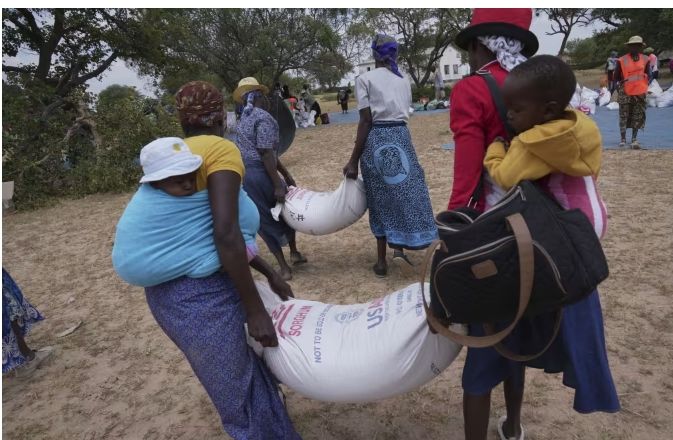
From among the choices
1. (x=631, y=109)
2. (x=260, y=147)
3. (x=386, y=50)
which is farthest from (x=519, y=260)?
(x=631, y=109)

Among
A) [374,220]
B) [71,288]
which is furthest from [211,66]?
[374,220]

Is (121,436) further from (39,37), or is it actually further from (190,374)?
(39,37)

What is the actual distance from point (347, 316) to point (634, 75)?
6.56 meters

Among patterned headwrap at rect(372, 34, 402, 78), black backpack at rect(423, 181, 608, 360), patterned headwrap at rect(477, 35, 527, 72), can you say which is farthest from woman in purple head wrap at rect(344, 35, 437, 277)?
black backpack at rect(423, 181, 608, 360)

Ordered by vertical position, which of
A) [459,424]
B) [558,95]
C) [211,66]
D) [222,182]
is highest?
[211,66]

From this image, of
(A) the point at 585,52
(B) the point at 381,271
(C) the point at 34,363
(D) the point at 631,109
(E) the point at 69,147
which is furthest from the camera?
(A) the point at 585,52

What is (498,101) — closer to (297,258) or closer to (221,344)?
(221,344)

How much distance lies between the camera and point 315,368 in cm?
154

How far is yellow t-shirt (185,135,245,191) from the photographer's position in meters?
1.44

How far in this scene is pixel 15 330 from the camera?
2873 mm

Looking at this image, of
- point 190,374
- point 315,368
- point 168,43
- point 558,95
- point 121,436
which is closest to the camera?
point 558,95

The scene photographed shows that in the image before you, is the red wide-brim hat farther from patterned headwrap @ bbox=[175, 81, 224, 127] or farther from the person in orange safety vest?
the person in orange safety vest

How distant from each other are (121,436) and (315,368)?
139 centimetres

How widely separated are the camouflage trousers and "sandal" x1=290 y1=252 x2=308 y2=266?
537 centimetres
